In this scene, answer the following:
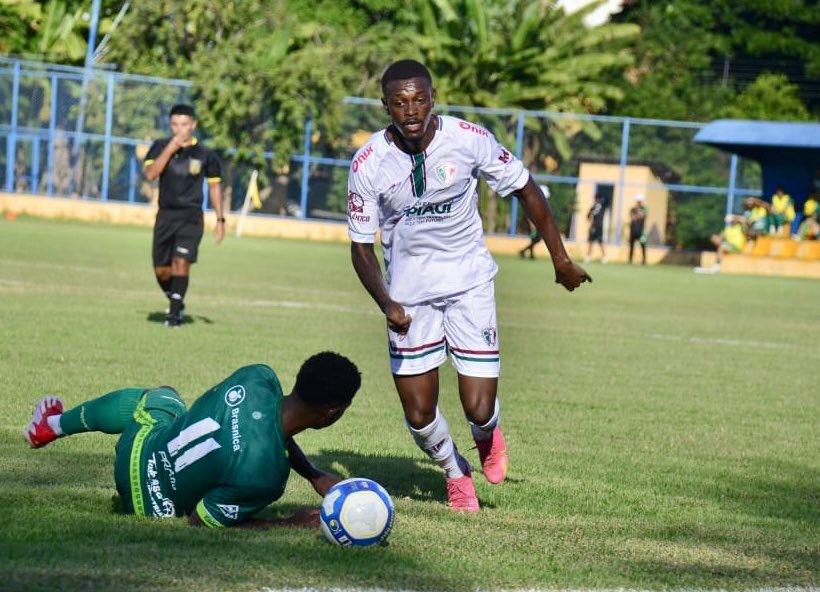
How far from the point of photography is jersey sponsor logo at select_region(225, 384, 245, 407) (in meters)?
5.66

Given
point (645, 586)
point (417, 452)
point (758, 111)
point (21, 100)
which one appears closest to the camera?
point (645, 586)

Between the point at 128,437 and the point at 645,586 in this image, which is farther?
the point at 128,437

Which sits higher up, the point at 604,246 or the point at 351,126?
the point at 351,126

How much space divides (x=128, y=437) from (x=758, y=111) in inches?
2046

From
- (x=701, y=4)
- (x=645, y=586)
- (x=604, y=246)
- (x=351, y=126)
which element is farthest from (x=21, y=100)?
(x=645, y=586)

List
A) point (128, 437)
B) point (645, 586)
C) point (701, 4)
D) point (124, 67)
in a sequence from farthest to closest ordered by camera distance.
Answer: point (701, 4), point (124, 67), point (128, 437), point (645, 586)

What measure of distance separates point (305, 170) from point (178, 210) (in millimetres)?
26059

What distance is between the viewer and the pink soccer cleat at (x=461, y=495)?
6.69 metres

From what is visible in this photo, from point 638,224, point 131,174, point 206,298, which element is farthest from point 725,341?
point 131,174

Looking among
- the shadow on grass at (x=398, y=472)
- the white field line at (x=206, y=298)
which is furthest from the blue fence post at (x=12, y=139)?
the shadow on grass at (x=398, y=472)

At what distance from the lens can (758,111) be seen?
2184 inches

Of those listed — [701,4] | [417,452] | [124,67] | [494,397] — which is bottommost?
[417,452]

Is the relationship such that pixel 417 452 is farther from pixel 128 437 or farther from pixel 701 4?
pixel 701 4

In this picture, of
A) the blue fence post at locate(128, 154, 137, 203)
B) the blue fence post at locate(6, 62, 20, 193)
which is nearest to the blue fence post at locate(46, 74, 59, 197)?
the blue fence post at locate(6, 62, 20, 193)
